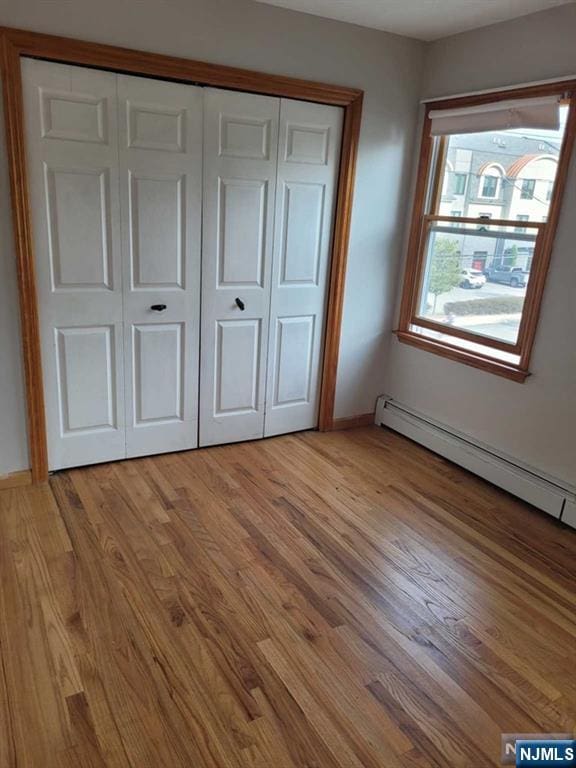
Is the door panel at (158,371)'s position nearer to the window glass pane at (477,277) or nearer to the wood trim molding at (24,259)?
the wood trim molding at (24,259)

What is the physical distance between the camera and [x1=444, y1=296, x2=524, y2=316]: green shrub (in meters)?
3.08

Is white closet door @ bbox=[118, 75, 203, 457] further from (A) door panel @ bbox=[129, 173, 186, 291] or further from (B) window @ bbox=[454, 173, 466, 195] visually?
(B) window @ bbox=[454, 173, 466, 195]

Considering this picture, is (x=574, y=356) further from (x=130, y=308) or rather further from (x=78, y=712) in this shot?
(x=78, y=712)

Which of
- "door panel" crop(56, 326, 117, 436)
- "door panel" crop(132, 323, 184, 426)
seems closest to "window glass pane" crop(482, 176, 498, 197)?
"door panel" crop(132, 323, 184, 426)

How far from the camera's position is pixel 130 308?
9.87ft

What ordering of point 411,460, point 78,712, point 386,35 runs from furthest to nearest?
point 411,460, point 386,35, point 78,712

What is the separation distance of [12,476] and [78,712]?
1530 millimetres

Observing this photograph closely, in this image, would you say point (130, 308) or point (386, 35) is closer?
point (130, 308)

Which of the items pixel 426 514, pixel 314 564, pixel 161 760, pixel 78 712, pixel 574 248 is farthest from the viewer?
pixel 426 514

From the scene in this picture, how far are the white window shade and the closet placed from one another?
2.03ft

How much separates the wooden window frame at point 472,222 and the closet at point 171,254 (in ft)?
1.91

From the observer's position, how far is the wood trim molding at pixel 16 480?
2.89m

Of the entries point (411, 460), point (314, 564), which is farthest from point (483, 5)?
point (314, 564)

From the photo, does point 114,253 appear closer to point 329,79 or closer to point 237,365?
point 237,365
